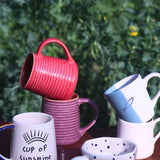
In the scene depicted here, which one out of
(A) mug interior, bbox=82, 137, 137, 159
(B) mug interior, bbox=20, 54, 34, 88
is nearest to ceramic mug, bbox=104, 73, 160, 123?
(A) mug interior, bbox=82, 137, 137, 159

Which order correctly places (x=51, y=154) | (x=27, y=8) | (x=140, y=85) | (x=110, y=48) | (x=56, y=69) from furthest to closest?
(x=27, y=8) < (x=110, y=48) < (x=56, y=69) < (x=140, y=85) < (x=51, y=154)

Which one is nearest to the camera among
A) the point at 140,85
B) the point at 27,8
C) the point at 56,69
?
the point at 140,85

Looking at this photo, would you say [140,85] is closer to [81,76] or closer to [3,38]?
[81,76]

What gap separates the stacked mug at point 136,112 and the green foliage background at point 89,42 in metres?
0.95

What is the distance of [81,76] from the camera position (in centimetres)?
240

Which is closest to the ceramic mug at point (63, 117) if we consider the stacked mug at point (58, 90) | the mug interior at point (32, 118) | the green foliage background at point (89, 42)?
the stacked mug at point (58, 90)

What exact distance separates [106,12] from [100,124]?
716 millimetres

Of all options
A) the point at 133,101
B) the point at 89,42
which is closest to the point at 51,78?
the point at 133,101

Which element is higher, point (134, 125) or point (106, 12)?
point (106, 12)

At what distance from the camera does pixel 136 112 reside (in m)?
1.11

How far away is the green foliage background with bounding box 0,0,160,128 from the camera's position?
83.3 inches

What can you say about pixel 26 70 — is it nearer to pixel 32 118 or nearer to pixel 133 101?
pixel 32 118

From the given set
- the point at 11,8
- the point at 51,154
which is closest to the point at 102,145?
the point at 51,154

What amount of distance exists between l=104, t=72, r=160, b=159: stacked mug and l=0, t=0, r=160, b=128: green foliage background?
0.95 m
